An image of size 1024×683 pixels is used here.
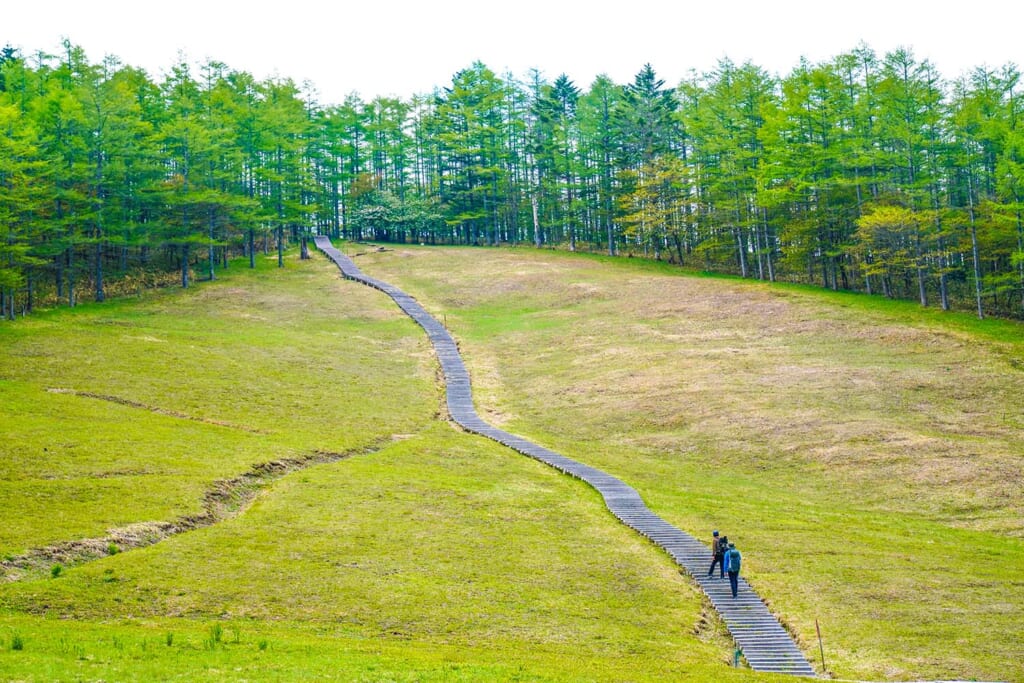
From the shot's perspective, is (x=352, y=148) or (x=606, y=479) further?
(x=352, y=148)

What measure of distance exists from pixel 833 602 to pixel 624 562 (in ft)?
24.0

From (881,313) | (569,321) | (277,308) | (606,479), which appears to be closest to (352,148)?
(277,308)

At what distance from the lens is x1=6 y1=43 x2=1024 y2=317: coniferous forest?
239 ft

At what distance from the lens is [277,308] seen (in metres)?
82.6

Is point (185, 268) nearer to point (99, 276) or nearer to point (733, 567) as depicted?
point (99, 276)

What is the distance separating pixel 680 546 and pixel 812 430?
1823cm

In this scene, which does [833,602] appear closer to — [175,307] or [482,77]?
[175,307]

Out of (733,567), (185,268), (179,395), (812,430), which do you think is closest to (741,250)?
(812,430)

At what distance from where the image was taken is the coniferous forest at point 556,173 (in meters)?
72.8

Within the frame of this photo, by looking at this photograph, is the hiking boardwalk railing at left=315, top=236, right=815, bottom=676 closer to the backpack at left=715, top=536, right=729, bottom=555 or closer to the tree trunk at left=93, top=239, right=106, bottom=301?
the backpack at left=715, top=536, right=729, bottom=555

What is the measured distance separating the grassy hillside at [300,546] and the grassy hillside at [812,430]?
5.22 m

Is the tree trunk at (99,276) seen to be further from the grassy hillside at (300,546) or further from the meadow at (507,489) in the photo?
the grassy hillside at (300,546)

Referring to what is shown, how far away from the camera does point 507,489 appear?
133 feet

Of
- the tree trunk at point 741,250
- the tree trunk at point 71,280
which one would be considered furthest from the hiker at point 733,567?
the tree trunk at point 741,250
